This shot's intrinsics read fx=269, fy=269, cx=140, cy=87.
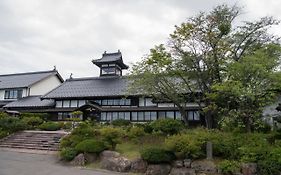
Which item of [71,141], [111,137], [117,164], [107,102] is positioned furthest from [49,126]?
[117,164]

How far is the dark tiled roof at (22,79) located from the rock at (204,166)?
34.0 meters

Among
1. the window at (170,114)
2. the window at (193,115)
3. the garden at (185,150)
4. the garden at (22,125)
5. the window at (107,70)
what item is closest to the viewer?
the garden at (185,150)

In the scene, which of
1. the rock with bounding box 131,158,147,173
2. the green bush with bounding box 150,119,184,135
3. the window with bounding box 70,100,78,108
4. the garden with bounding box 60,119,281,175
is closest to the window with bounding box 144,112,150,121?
the window with bounding box 70,100,78,108

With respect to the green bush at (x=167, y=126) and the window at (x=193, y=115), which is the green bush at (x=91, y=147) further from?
the window at (x=193, y=115)

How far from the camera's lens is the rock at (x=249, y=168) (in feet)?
41.3

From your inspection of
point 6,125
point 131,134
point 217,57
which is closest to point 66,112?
point 6,125

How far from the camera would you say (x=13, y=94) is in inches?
1656

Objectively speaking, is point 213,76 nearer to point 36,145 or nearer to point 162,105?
point 162,105

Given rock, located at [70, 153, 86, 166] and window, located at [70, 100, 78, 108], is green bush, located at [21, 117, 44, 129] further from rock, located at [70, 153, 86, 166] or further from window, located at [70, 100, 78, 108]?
rock, located at [70, 153, 86, 166]

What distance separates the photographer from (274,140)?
15406 millimetres

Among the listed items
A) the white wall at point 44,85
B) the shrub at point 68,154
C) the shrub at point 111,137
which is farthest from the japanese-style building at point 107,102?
the shrub at point 68,154

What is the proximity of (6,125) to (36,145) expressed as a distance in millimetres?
5718

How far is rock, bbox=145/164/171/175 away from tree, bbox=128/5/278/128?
5578mm

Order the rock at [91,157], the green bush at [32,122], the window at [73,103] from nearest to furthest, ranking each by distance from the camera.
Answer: the rock at [91,157]
the green bush at [32,122]
the window at [73,103]
